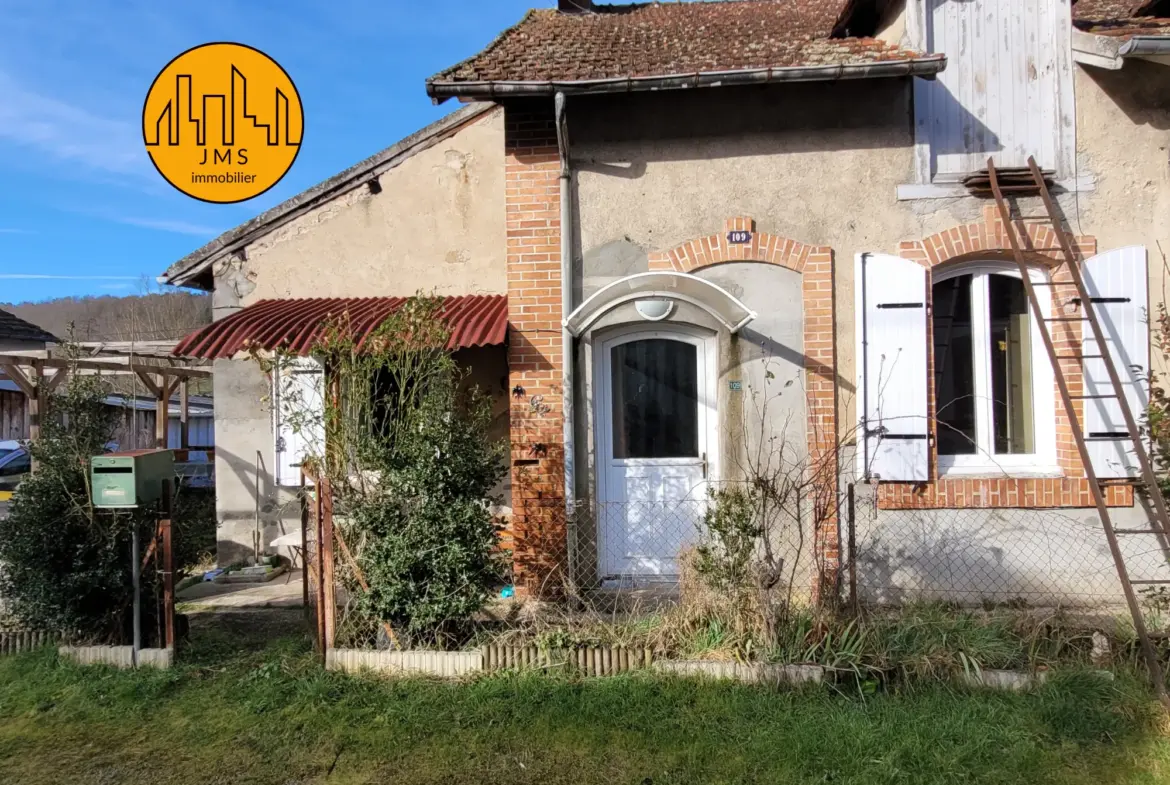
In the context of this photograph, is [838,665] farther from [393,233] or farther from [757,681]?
[393,233]

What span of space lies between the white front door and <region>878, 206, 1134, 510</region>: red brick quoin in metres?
1.47

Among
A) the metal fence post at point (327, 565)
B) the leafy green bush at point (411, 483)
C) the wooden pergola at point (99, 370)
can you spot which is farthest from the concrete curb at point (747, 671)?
the wooden pergola at point (99, 370)

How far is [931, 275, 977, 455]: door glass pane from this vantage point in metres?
5.77

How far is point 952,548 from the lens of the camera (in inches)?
215

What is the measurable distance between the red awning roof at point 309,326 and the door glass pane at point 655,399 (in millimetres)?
1041

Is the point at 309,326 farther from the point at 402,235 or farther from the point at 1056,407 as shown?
the point at 1056,407

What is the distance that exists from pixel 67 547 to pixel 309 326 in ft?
7.75

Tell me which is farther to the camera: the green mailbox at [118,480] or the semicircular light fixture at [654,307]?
the semicircular light fixture at [654,307]

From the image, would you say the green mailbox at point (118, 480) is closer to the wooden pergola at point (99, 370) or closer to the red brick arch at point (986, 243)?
the wooden pergola at point (99, 370)

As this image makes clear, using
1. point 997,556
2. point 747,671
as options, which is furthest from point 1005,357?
point 747,671

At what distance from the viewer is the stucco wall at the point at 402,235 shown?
7.66m

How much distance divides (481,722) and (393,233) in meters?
5.32

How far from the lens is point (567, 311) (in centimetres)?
567

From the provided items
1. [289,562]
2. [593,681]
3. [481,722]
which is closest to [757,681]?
[593,681]
